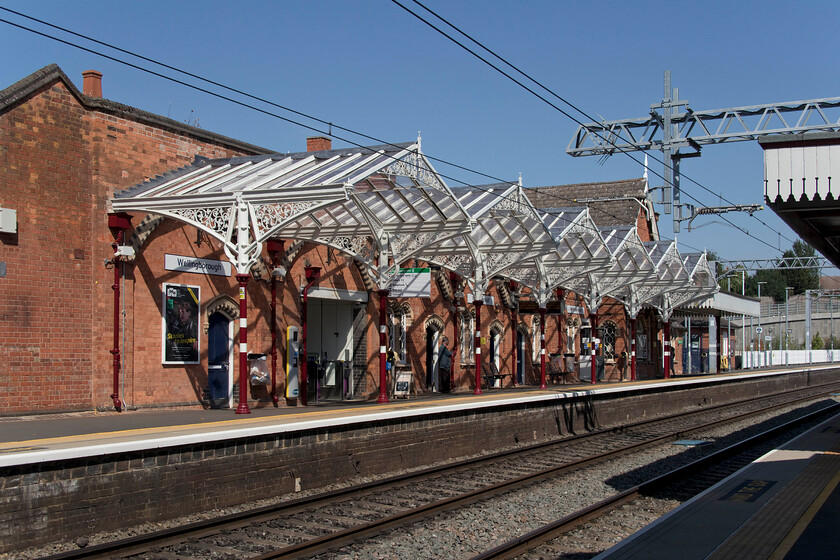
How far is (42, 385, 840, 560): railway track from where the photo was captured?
844 cm

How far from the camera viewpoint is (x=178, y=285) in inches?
648

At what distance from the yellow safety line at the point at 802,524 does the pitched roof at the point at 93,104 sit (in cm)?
1243

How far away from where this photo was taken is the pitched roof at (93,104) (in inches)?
540

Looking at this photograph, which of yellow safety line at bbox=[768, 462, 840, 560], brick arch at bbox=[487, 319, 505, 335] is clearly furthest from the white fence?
yellow safety line at bbox=[768, 462, 840, 560]

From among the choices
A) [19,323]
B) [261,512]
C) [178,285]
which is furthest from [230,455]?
[178,285]

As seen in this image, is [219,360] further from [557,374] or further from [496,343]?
[557,374]

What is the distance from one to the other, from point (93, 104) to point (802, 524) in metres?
12.7

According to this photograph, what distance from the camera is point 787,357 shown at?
2714 inches

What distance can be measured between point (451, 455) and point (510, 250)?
7.88 m

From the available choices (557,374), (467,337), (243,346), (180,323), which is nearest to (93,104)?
(180,323)

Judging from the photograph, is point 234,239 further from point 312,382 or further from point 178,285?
point 312,382

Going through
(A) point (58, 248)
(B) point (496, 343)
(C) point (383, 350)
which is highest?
(A) point (58, 248)

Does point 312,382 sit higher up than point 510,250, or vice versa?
point 510,250

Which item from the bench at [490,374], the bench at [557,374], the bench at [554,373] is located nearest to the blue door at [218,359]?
the bench at [490,374]
